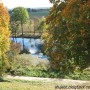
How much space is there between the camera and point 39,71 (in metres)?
47.3

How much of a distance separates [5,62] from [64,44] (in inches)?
941

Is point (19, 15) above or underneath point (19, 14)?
underneath

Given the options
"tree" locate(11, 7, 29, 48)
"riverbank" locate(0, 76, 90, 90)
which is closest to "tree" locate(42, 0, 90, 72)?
"riverbank" locate(0, 76, 90, 90)

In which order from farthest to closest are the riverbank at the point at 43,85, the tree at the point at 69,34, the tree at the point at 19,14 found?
the tree at the point at 19,14, the riverbank at the point at 43,85, the tree at the point at 69,34

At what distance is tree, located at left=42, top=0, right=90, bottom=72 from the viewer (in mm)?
17938

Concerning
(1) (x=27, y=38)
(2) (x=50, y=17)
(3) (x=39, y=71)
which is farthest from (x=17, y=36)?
(2) (x=50, y=17)

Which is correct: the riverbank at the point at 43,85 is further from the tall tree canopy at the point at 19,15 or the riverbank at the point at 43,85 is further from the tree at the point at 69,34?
the tall tree canopy at the point at 19,15

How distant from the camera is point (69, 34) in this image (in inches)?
746

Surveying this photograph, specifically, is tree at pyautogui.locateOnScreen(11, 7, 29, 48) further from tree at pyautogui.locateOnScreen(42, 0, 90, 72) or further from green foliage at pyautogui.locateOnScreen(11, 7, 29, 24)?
tree at pyautogui.locateOnScreen(42, 0, 90, 72)

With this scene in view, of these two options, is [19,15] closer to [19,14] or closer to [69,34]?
[19,14]

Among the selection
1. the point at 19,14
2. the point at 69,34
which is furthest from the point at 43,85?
the point at 19,14

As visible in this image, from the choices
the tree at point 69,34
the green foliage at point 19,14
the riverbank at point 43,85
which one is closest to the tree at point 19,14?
the green foliage at point 19,14

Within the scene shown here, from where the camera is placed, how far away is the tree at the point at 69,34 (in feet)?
58.9

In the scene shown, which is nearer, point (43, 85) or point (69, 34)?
point (69, 34)
